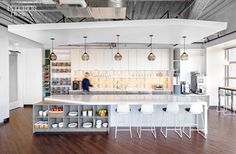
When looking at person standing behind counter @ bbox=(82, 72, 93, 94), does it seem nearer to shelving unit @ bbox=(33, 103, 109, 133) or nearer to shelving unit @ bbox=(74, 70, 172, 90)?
shelving unit @ bbox=(74, 70, 172, 90)

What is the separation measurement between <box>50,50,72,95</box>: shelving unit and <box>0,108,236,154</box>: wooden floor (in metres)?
3.82

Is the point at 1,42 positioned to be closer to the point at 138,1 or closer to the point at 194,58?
the point at 138,1

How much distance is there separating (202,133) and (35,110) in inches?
181

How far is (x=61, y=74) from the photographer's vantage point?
9.68m

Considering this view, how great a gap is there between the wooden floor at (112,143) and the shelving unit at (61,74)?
3816mm

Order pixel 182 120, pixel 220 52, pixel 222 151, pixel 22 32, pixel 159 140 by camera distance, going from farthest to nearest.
A: 1. pixel 220 52
2. pixel 182 120
3. pixel 22 32
4. pixel 159 140
5. pixel 222 151

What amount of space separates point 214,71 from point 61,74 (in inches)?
280

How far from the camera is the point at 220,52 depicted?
29.8 feet

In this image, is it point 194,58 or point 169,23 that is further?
point 194,58

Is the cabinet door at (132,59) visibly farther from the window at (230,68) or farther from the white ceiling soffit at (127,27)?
the window at (230,68)

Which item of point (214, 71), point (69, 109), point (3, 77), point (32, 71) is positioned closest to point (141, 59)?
point (214, 71)

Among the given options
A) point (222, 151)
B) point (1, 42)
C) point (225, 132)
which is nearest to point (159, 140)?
point (222, 151)

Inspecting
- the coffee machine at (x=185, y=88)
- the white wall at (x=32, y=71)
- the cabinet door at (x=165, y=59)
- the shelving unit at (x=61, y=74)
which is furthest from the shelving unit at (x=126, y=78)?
the white wall at (x=32, y=71)

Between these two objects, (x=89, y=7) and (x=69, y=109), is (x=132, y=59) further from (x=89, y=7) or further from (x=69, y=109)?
(x=89, y=7)
